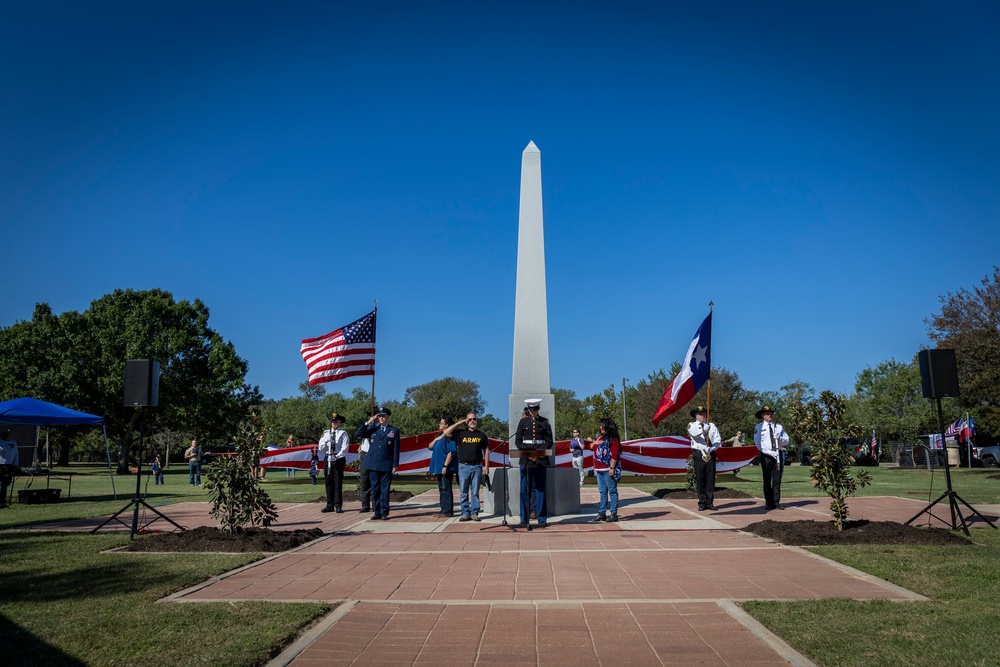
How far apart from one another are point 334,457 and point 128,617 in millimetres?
8562

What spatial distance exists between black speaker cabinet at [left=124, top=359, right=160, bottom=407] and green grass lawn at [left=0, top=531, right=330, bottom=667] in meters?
2.42

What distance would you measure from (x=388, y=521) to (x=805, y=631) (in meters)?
8.80

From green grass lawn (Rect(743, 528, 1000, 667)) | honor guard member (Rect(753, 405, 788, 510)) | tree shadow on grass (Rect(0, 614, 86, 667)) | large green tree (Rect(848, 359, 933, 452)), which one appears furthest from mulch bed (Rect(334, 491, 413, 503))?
Answer: large green tree (Rect(848, 359, 933, 452))

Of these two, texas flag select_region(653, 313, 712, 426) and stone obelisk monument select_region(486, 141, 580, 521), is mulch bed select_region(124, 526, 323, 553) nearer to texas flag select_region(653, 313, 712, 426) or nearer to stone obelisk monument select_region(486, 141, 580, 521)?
stone obelisk monument select_region(486, 141, 580, 521)

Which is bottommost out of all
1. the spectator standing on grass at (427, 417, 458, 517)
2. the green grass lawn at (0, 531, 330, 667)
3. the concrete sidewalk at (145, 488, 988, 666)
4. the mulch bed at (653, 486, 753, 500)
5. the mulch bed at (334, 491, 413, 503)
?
the mulch bed at (653, 486, 753, 500)

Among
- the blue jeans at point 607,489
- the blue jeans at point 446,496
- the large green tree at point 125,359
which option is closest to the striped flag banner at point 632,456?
the blue jeans at point 446,496

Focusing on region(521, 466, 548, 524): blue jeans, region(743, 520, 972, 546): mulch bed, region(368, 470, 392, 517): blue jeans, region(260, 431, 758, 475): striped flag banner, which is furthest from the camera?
region(260, 431, 758, 475): striped flag banner

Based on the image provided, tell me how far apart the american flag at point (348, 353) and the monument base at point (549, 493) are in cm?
556

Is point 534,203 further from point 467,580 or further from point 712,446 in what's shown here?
point 467,580

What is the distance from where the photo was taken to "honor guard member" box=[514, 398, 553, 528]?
11602 mm

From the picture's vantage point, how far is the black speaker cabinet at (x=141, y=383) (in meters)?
10.1

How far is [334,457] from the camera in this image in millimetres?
14070

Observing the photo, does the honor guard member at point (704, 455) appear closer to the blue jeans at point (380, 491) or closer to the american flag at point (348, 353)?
the blue jeans at point (380, 491)

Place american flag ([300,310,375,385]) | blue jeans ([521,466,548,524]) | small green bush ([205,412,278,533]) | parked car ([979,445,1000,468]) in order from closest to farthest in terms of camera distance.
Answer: small green bush ([205,412,278,533])
blue jeans ([521,466,548,524])
american flag ([300,310,375,385])
parked car ([979,445,1000,468])
